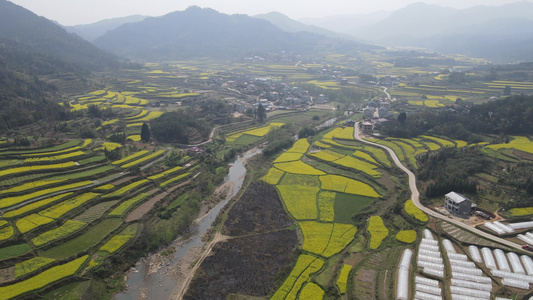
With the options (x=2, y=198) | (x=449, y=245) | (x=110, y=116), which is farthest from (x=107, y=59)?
(x=449, y=245)

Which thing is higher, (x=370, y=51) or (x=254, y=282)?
(x=370, y=51)

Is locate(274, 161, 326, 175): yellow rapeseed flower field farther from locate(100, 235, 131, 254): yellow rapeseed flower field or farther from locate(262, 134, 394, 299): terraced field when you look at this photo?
locate(100, 235, 131, 254): yellow rapeseed flower field

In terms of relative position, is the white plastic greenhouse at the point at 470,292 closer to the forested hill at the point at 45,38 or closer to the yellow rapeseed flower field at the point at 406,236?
the yellow rapeseed flower field at the point at 406,236

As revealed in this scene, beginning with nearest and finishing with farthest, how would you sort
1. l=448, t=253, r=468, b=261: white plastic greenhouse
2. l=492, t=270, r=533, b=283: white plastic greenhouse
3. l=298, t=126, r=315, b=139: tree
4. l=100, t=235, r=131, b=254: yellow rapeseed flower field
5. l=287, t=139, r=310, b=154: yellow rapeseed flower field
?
1. l=492, t=270, r=533, b=283: white plastic greenhouse
2. l=448, t=253, r=468, b=261: white plastic greenhouse
3. l=100, t=235, r=131, b=254: yellow rapeseed flower field
4. l=287, t=139, r=310, b=154: yellow rapeseed flower field
5. l=298, t=126, r=315, b=139: tree

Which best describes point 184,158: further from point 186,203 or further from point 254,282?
point 254,282

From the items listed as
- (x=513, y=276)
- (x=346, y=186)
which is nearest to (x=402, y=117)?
(x=346, y=186)

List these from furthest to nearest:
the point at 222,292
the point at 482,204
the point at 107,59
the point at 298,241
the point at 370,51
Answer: the point at 370,51 → the point at 107,59 → the point at 482,204 → the point at 298,241 → the point at 222,292

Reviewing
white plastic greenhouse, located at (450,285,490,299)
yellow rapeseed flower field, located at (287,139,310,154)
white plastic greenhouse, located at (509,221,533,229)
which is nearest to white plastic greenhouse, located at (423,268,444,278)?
white plastic greenhouse, located at (450,285,490,299)
